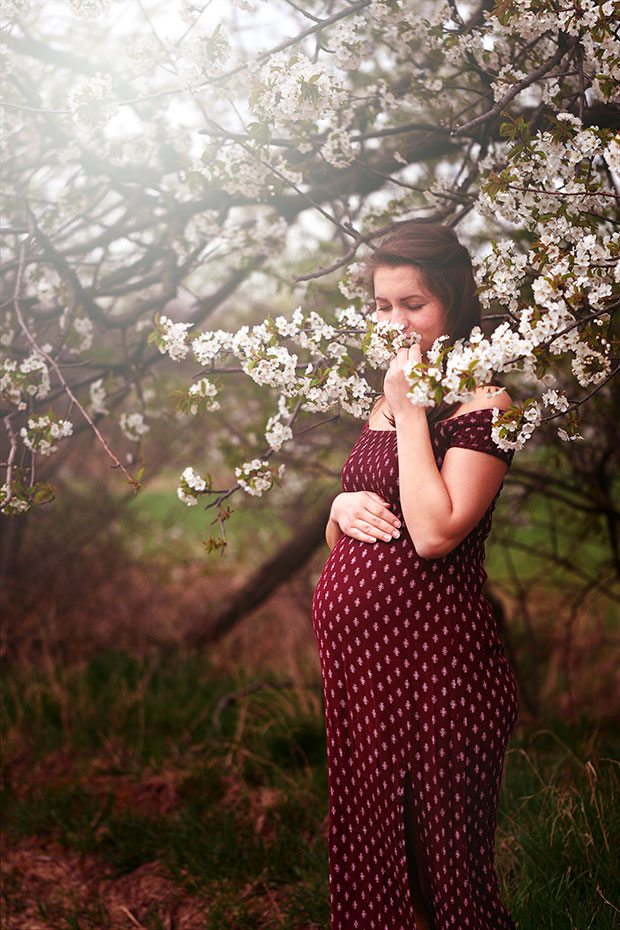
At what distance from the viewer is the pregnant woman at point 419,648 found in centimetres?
182

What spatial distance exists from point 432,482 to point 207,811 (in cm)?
221

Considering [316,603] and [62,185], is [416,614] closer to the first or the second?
[316,603]

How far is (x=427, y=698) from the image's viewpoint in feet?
6.16

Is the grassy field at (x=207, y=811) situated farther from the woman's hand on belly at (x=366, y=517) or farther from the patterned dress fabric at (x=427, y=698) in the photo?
the woman's hand on belly at (x=366, y=517)

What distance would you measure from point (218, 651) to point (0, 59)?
368 centimetres

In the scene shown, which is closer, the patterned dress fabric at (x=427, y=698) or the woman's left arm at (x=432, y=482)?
the woman's left arm at (x=432, y=482)

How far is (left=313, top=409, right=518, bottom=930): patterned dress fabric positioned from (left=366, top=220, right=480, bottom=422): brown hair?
27 cm

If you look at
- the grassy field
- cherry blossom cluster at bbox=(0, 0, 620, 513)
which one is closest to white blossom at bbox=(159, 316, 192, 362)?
cherry blossom cluster at bbox=(0, 0, 620, 513)

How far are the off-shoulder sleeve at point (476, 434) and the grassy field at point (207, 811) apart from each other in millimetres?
1389

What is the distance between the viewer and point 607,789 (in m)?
2.92

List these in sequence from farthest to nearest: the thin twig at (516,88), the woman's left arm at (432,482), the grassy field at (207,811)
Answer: the grassy field at (207,811), the thin twig at (516,88), the woman's left arm at (432,482)

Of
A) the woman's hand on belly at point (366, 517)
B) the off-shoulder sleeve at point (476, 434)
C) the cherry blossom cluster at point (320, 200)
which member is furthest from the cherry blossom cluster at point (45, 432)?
the off-shoulder sleeve at point (476, 434)

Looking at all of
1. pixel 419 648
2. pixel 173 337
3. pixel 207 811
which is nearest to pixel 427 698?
pixel 419 648

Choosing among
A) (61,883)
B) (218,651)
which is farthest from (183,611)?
→ (61,883)
